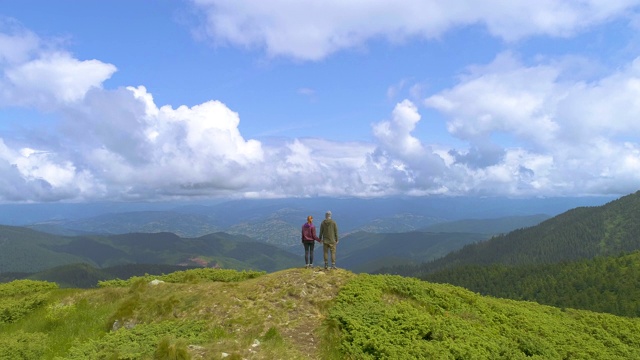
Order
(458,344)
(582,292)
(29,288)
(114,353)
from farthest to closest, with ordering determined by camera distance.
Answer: (582,292), (29,288), (458,344), (114,353)

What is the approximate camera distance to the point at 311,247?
25766mm

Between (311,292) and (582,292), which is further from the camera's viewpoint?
(582,292)

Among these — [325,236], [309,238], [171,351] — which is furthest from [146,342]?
[325,236]

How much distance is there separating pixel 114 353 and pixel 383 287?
14.5m

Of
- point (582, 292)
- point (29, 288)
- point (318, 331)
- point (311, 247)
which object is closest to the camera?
point (318, 331)

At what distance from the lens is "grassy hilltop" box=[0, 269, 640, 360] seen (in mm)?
15172

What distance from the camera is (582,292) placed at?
600 feet

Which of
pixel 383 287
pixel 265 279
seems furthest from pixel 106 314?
pixel 383 287

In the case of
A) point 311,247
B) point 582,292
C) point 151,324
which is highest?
point 311,247

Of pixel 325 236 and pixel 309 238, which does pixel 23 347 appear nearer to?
pixel 309 238

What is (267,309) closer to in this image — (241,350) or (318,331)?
(318,331)

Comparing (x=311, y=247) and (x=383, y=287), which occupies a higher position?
(x=311, y=247)

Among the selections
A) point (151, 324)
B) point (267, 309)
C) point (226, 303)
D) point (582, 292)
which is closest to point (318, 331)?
point (267, 309)

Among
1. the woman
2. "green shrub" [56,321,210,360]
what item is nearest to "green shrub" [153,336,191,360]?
"green shrub" [56,321,210,360]
